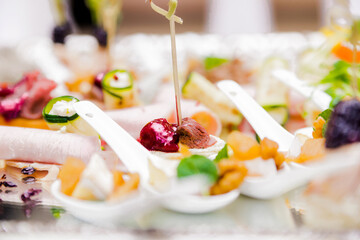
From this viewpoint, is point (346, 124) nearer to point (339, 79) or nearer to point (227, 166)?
point (227, 166)

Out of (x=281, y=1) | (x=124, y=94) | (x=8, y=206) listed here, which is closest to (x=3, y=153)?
(x=8, y=206)

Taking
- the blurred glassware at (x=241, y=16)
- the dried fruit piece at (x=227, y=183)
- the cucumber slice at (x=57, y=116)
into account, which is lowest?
the dried fruit piece at (x=227, y=183)

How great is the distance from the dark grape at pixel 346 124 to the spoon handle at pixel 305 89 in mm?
404

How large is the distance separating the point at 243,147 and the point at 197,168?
161 mm

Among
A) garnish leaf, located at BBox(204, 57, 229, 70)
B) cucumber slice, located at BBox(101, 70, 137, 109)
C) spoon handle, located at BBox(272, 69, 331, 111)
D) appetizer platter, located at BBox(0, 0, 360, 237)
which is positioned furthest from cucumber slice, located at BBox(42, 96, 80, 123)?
garnish leaf, located at BBox(204, 57, 229, 70)

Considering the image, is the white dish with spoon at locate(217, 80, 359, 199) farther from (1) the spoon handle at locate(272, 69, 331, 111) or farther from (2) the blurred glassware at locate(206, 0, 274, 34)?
(2) the blurred glassware at locate(206, 0, 274, 34)

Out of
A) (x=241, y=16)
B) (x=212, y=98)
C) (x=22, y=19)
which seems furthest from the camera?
(x=241, y=16)

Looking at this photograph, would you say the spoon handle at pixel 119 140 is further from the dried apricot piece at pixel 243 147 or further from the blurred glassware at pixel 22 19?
the blurred glassware at pixel 22 19

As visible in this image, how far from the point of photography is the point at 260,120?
3.75 ft

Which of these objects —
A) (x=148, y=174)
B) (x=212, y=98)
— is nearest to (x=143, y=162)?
(x=148, y=174)

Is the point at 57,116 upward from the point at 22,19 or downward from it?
downward

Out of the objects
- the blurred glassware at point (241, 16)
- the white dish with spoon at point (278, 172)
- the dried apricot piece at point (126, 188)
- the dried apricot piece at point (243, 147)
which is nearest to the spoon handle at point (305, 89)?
the white dish with spoon at point (278, 172)

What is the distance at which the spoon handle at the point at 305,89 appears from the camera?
1.27 meters

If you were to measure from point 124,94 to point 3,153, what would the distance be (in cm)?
42
